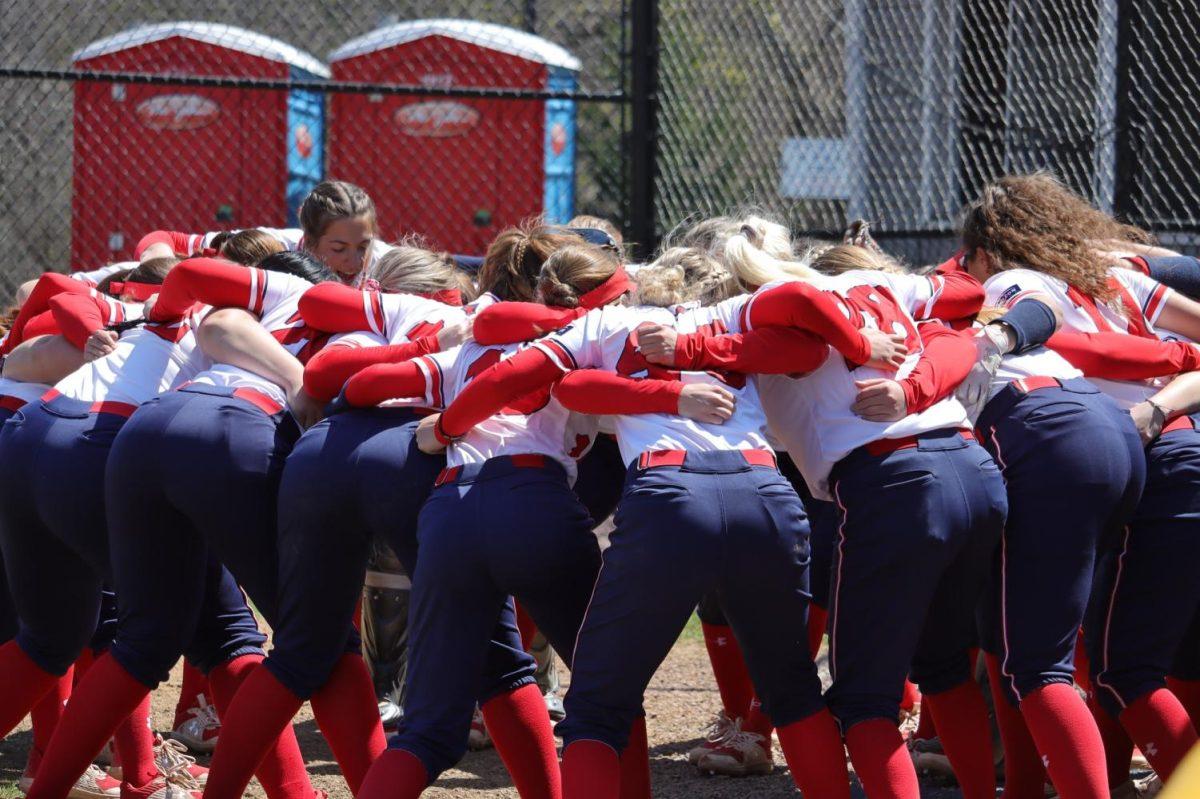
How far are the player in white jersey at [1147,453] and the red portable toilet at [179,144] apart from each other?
5.58 m

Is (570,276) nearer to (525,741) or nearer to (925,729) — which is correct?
(525,741)

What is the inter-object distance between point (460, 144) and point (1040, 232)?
5.38 m

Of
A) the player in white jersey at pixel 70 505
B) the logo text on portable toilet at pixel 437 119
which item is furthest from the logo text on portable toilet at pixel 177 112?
the player in white jersey at pixel 70 505

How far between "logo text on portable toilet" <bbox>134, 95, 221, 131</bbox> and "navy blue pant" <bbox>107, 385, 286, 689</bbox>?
5.40 m

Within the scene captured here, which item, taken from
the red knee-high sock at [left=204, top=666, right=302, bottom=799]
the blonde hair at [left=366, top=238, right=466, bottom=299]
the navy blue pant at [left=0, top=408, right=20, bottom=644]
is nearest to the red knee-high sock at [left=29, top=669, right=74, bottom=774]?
the navy blue pant at [left=0, top=408, right=20, bottom=644]

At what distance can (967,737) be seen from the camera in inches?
130

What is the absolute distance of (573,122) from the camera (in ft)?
26.2

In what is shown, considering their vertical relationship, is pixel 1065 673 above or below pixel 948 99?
below

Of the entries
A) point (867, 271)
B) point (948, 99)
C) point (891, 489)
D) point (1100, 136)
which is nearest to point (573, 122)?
point (948, 99)

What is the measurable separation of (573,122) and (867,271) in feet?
15.8

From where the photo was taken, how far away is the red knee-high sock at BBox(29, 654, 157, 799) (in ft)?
11.0

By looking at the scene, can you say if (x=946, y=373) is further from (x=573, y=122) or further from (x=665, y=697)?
(x=573, y=122)

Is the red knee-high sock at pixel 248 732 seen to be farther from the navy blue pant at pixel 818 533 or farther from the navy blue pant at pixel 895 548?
the navy blue pant at pixel 818 533

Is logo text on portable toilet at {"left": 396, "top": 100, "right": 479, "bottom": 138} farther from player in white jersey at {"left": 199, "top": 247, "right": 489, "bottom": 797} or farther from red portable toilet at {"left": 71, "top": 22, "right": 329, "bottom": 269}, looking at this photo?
player in white jersey at {"left": 199, "top": 247, "right": 489, "bottom": 797}
